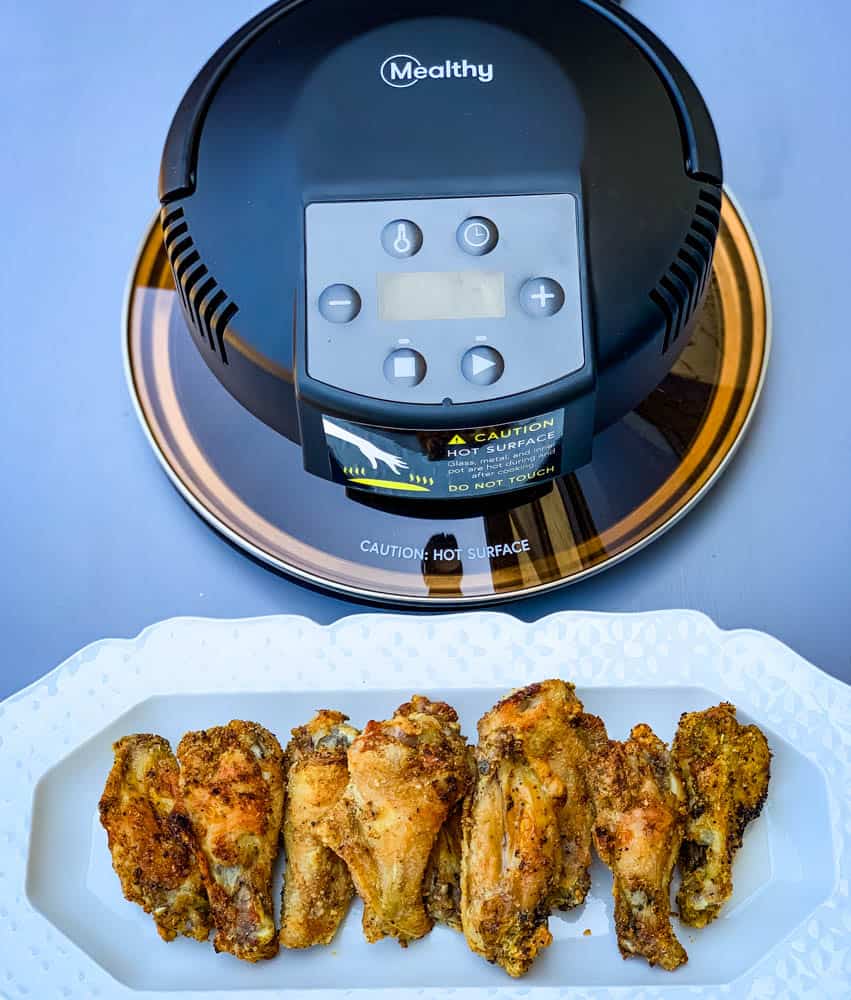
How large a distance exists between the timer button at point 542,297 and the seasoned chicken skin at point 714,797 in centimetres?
43

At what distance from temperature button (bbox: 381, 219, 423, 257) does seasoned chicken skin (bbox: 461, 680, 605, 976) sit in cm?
44

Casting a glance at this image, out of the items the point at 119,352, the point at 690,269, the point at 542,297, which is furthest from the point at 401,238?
the point at 119,352

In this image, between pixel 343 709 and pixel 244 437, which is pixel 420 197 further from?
pixel 343 709

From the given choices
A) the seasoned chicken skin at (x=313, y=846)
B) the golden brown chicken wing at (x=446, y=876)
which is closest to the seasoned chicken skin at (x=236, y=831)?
the seasoned chicken skin at (x=313, y=846)

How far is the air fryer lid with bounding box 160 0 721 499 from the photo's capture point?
1077 millimetres

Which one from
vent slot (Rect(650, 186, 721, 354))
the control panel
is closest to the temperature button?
the control panel

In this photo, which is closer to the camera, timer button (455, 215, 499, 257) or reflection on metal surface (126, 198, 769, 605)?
timer button (455, 215, 499, 257)

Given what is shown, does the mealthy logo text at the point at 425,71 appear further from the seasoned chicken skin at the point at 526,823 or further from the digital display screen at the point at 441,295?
the seasoned chicken skin at the point at 526,823

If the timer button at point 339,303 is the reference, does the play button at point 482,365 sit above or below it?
below

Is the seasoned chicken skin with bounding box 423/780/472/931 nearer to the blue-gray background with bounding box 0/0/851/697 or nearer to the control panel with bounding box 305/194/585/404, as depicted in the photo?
the blue-gray background with bounding box 0/0/851/697

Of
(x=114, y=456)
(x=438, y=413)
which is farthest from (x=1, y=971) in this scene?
(x=438, y=413)

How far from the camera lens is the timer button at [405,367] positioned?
1.07 metres

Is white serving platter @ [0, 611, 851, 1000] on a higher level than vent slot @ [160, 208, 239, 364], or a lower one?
lower

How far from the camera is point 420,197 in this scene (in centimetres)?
111
